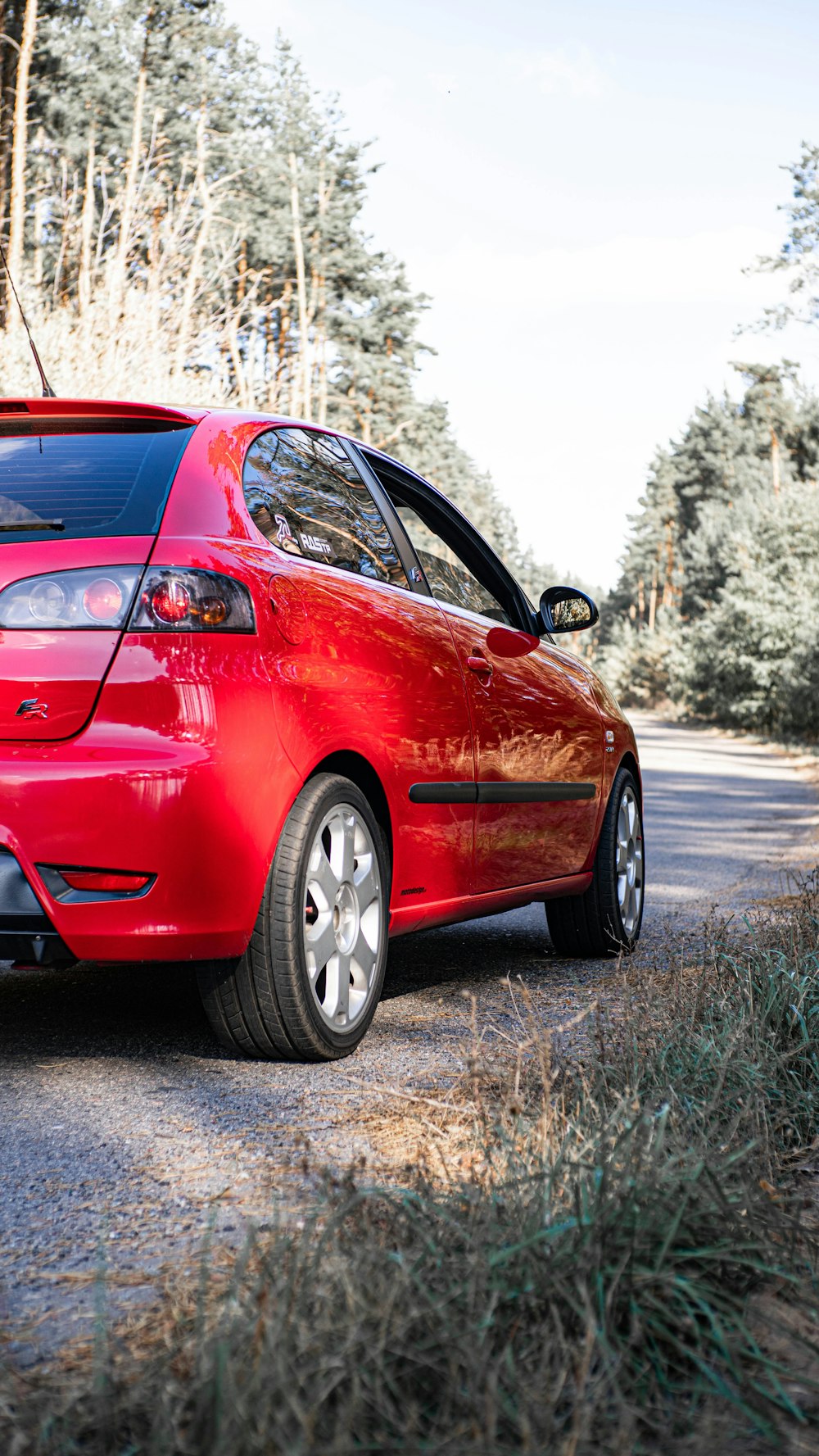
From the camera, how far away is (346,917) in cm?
380

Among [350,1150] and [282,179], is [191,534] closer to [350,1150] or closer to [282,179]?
[350,1150]

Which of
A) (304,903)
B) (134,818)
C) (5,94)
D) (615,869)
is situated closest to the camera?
(134,818)

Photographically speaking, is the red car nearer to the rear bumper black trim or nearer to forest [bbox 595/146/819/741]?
the rear bumper black trim

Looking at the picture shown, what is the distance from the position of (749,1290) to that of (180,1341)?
829mm

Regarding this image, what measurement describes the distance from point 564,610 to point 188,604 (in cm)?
270

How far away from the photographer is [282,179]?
115 feet

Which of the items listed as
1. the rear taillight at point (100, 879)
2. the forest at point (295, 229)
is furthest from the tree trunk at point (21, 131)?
the rear taillight at point (100, 879)

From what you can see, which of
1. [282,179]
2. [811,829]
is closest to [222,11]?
[282,179]

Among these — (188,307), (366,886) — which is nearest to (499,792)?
(366,886)

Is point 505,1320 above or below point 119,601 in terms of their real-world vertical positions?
below

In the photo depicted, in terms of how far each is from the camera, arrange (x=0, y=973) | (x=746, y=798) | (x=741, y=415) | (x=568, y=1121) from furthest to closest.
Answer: (x=741, y=415)
(x=746, y=798)
(x=0, y=973)
(x=568, y=1121)

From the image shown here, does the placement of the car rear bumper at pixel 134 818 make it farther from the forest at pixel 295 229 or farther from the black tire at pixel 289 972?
the forest at pixel 295 229

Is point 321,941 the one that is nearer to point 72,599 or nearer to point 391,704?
point 391,704

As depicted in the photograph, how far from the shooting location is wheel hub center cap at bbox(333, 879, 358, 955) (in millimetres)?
3754
